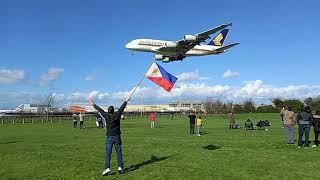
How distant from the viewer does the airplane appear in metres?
45.4

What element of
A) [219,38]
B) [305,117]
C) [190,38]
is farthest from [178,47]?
[305,117]

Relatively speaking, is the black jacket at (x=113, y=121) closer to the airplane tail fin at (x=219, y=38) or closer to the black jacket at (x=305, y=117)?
the black jacket at (x=305, y=117)

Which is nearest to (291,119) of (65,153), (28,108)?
(65,153)

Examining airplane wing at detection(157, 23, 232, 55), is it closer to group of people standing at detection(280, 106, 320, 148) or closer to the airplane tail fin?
the airplane tail fin

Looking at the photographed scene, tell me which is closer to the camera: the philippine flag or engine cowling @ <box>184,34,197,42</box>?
the philippine flag

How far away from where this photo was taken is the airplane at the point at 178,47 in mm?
45397

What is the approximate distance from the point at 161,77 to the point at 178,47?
30.5 meters

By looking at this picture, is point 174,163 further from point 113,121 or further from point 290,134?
point 290,134

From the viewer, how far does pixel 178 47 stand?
47.6 m

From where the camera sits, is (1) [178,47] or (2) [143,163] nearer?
(2) [143,163]

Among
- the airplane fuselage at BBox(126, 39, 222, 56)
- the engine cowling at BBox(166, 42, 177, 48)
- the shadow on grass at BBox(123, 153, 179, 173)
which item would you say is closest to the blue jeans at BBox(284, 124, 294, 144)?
the shadow on grass at BBox(123, 153, 179, 173)

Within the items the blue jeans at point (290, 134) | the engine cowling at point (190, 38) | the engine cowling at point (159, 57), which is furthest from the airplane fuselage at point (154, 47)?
the blue jeans at point (290, 134)

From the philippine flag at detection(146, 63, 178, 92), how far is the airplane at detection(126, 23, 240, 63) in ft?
79.6

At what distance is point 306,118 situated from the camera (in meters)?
19.5
